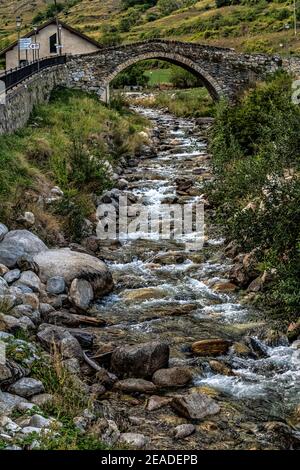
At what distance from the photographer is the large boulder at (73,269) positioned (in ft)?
38.6

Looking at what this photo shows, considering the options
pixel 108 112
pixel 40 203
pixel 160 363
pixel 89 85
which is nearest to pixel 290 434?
pixel 160 363

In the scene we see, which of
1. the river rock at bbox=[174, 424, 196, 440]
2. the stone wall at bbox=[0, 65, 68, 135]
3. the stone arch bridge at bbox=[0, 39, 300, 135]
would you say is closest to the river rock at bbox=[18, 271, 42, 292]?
the river rock at bbox=[174, 424, 196, 440]

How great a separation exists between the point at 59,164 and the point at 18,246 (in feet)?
18.6

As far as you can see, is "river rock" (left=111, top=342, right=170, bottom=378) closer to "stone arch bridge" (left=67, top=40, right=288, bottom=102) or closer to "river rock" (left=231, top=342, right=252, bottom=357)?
"river rock" (left=231, top=342, right=252, bottom=357)

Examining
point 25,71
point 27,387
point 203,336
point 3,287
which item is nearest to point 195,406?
point 27,387

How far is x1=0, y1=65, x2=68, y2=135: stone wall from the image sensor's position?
17969 millimetres

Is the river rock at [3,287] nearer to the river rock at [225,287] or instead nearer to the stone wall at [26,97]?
the river rock at [225,287]

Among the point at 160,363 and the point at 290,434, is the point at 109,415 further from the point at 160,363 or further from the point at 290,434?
the point at 290,434

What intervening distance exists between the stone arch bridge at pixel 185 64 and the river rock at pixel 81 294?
2285 cm

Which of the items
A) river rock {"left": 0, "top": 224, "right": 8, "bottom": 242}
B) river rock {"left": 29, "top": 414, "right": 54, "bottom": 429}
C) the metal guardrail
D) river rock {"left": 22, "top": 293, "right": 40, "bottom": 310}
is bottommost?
river rock {"left": 22, "top": 293, "right": 40, "bottom": 310}

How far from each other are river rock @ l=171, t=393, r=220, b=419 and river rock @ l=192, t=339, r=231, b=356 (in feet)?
4.86

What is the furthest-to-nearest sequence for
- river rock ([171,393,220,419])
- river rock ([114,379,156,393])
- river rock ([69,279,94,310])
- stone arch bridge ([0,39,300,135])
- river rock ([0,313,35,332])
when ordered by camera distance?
stone arch bridge ([0,39,300,135]) < river rock ([69,279,94,310]) < river rock ([0,313,35,332]) < river rock ([114,379,156,393]) < river rock ([171,393,220,419])

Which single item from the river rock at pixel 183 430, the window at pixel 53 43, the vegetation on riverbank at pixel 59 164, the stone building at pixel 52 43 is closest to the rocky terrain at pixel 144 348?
the river rock at pixel 183 430

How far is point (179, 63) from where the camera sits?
3481 centimetres
